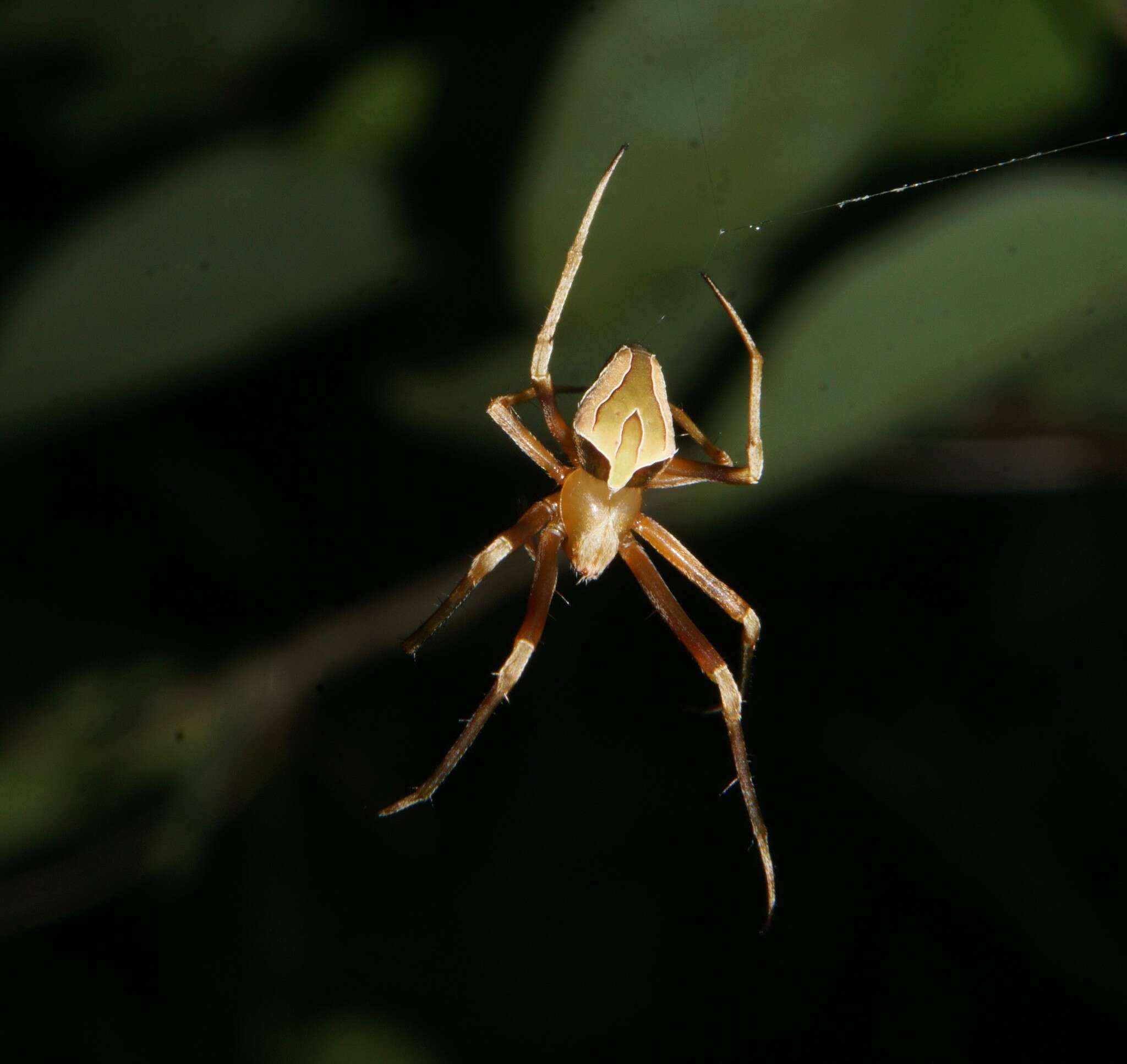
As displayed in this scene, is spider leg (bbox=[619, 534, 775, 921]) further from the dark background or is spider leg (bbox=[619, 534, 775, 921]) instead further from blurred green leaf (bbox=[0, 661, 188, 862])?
blurred green leaf (bbox=[0, 661, 188, 862])

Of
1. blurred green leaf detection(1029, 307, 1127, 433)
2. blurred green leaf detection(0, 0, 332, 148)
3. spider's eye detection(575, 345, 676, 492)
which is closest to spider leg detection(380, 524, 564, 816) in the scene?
spider's eye detection(575, 345, 676, 492)

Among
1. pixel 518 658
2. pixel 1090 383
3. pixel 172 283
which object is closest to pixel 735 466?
pixel 518 658

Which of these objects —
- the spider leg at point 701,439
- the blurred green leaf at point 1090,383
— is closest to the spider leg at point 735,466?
the spider leg at point 701,439

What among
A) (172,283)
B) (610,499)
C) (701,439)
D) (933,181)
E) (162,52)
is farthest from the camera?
(162,52)

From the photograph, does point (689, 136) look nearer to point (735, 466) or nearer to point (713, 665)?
point (735, 466)

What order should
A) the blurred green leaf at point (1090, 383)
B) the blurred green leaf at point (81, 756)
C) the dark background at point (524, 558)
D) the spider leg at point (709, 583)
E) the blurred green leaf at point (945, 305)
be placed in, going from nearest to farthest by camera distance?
the blurred green leaf at point (945, 305), the dark background at point (524, 558), the blurred green leaf at point (1090, 383), the spider leg at point (709, 583), the blurred green leaf at point (81, 756)

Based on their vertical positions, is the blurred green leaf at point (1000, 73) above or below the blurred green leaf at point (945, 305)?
above

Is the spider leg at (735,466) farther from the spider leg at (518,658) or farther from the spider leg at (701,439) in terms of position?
the spider leg at (518,658)

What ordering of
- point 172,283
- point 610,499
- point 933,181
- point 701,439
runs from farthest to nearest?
point 610,499 → point 701,439 → point 172,283 → point 933,181
